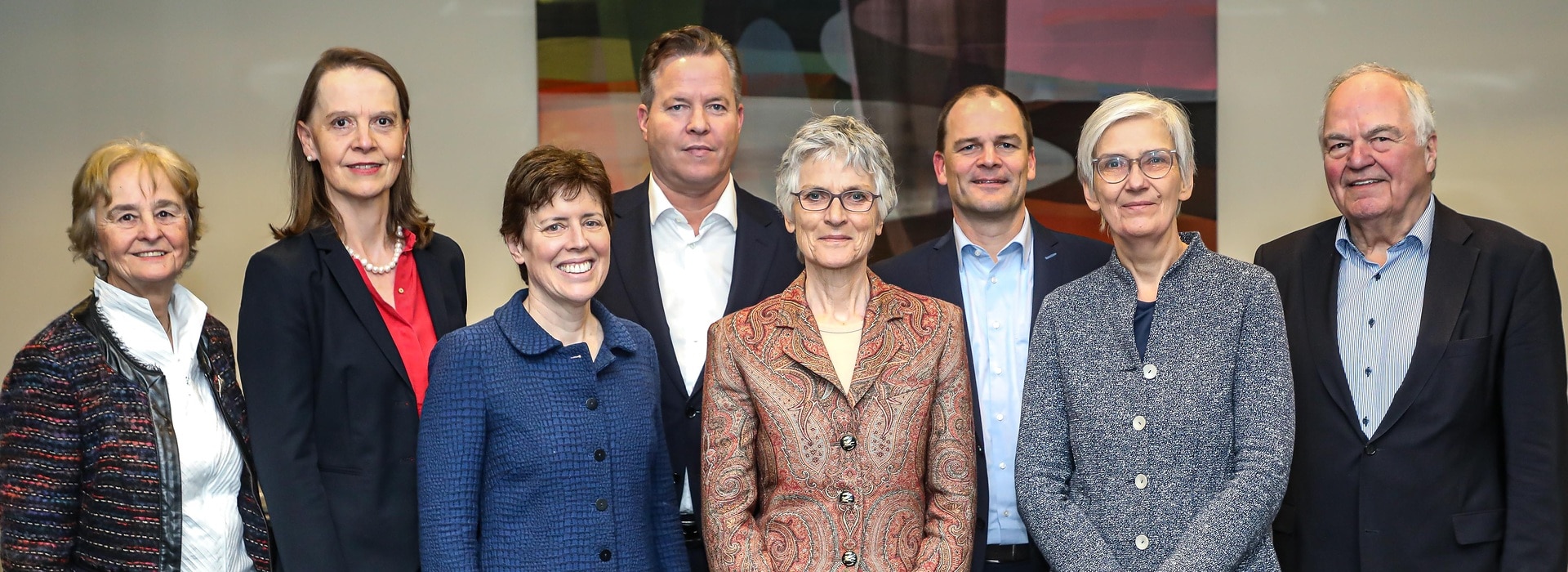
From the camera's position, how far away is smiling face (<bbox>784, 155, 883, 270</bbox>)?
2.50m

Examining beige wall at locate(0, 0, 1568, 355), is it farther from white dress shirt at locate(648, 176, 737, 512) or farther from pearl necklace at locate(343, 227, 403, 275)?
pearl necklace at locate(343, 227, 403, 275)

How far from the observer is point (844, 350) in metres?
2.54

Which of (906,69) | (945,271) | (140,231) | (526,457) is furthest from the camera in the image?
(906,69)

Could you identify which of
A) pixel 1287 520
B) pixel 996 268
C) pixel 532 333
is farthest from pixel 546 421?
pixel 1287 520

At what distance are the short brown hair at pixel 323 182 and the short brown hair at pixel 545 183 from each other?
0.48 metres

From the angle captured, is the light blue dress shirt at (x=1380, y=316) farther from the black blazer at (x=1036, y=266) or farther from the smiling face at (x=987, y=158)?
the smiling face at (x=987, y=158)

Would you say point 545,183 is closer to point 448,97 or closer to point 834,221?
point 834,221

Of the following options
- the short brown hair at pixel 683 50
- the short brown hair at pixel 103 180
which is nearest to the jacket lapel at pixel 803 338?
the short brown hair at pixel 683 50

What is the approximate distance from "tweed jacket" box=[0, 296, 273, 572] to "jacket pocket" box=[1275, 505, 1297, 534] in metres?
2.51

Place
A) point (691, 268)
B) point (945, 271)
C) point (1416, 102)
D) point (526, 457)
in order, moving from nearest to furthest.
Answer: point (526, 457)
point (1416, 102)
point (945, 271)
point (691, 268)

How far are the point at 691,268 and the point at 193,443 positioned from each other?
124cm

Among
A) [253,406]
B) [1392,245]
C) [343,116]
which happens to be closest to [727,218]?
[343,116]

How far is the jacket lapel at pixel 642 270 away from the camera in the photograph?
2990mm

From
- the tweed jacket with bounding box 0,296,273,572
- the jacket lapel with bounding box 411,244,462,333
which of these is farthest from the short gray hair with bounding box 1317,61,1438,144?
the tweed jacket with bounding box 0,296,273,572
